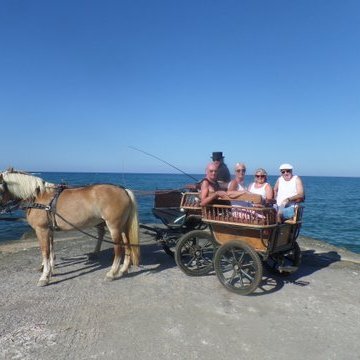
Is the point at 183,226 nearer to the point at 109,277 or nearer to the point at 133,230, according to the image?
the point at 133,230

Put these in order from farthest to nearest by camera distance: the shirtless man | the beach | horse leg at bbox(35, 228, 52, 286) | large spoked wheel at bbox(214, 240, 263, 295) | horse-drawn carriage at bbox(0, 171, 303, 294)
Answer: horse leg at bbox(35, 228, 52, 286) < the shirtless man < horse-drawn carriage at bbox(0, 171, 303, 294) < large spoked wheel at bbox(214, 240, 263, 295) < the beach

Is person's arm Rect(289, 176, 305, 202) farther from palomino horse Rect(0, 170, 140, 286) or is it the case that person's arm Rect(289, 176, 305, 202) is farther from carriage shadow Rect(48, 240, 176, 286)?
palomino horse Rect(0, 170, 140, 286)

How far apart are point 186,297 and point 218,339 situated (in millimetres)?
1350

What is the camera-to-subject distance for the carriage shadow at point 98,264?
6.63 m

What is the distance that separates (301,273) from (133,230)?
3.19m

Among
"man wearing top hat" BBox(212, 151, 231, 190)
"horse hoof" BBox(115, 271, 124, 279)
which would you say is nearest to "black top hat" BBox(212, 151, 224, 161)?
"man wearing top hat" BBox(212, 151, 231, 190)

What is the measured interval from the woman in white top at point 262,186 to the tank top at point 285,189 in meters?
0.41

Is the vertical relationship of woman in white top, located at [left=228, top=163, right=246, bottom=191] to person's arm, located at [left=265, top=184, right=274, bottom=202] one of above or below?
above

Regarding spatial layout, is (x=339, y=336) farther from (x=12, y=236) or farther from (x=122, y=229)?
(x=12, y=236)

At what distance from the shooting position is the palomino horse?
20.7ft

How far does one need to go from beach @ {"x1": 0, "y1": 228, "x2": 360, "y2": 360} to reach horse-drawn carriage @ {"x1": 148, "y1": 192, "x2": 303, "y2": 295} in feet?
0.89

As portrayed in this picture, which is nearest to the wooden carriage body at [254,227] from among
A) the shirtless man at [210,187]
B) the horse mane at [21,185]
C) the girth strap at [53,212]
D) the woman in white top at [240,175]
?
the shirtless man at [210,187]

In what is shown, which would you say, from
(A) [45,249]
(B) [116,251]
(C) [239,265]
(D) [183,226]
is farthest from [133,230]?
(C) [239,265]

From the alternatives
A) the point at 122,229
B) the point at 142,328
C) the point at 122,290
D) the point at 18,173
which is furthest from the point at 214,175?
the point at 18,173
